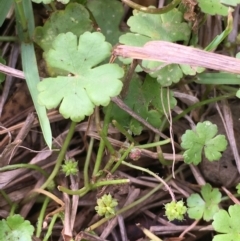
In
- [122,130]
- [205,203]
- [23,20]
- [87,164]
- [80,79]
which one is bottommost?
[205,203]

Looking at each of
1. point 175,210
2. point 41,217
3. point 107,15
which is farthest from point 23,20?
point 175,210

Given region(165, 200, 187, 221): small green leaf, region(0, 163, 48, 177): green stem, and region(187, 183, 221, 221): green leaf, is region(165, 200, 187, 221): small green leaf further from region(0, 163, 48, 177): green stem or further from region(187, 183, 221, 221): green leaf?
region(0, 163, 48, 177): green stem

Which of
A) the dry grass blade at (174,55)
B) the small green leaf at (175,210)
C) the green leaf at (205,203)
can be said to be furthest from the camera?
the green leaf at (205,203)

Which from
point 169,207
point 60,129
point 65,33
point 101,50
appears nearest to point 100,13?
point 65,33

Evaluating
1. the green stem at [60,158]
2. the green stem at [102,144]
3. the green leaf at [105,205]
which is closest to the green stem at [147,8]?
the green stem at [102,144]

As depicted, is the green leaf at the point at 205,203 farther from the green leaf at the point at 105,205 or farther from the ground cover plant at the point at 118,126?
the green leaf at the point at 105,205

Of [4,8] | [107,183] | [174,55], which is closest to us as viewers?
[174,55]

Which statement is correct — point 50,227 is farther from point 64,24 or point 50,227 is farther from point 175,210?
point 64,24
